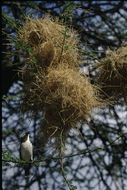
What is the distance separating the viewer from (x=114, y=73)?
2035mm

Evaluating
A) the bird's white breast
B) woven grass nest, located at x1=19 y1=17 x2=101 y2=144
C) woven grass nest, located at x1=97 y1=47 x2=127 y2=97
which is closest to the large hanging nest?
woven grass nest, located at x1=19 y1=17 x2=101 y2=144

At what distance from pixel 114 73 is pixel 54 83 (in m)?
0.52

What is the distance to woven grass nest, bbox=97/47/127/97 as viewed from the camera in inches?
79.2

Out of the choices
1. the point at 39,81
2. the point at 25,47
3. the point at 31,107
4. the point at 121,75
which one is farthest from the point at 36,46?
the point at 121,75

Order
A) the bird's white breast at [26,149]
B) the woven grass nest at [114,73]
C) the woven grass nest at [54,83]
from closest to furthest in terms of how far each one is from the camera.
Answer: the woven grass nest at [54,83] → the woven grass nest at [114,73] → the bird's white breast at [26,149]

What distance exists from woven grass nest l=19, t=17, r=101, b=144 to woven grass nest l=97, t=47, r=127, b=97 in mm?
146

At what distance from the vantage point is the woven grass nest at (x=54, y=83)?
5.78 ft

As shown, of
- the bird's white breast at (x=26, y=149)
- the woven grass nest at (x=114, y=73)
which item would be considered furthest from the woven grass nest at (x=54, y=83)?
the bird's white breast at (x=26, y=149)

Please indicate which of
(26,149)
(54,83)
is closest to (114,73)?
(54,83)

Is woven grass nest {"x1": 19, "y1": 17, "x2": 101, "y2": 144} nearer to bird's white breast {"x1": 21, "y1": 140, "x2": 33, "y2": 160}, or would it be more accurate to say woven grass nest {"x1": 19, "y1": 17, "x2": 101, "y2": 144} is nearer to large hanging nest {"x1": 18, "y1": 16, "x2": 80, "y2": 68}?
large hanging nest {"x1": 18, "y1": 16, "x2": 80, "y2": 68}

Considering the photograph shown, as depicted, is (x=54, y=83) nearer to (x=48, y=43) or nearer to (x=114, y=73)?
(x=48, y=43)

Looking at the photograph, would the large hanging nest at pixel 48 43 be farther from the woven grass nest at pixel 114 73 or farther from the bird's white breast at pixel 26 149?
the bird's white breast at pixel 26 149

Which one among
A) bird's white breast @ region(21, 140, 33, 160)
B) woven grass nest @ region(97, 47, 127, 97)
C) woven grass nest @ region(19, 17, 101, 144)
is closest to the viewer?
woven grass nest @ region(19, 17, 101, 144)

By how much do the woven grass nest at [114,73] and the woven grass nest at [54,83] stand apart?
5.8 inches
